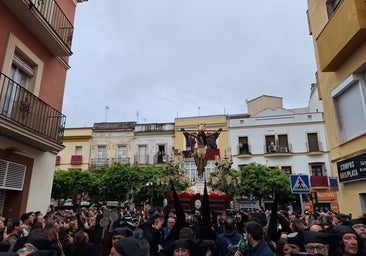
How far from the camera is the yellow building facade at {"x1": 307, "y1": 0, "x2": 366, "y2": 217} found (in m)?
8.02

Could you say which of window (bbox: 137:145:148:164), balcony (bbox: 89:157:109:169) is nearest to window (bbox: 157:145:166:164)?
window (bbox: 137:145:148:164)

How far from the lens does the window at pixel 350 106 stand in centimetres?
841

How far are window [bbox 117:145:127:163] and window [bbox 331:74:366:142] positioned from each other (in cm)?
2664

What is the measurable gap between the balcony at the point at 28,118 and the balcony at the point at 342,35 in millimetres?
9126

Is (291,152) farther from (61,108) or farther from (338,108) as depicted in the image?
(61,108)

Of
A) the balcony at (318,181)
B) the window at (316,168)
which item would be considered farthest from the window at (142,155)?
the window at (316,168)

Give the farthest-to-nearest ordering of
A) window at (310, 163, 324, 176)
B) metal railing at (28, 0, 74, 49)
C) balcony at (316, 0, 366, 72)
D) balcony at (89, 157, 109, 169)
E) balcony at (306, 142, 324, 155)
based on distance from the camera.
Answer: balcony at (89, 157, 109, 169)
balcony at (306, 142, 324, 155)
window at (310, 163, 324, 176)
metal railing at (28, 0, 74, 49)
balcony at (316, 0, 366, 72)

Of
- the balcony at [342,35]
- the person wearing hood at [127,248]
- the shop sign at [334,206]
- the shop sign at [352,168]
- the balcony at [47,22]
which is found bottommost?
the person wearing hood at [127,248]

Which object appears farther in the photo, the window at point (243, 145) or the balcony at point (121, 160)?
the balcony at point (121, 160)

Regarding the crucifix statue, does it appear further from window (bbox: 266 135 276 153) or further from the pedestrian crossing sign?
window (bbox: 266 135 276 153)

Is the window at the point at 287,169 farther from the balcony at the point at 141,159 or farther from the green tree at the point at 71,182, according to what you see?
the green tree at the point at 71,182

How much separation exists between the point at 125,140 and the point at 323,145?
21.2 meters

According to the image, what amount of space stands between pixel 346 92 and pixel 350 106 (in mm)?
491

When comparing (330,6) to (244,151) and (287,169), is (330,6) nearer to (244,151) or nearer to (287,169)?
(244,151)
